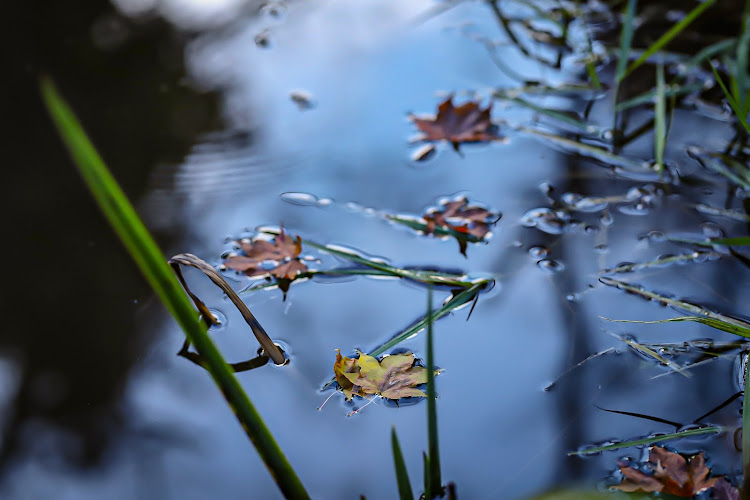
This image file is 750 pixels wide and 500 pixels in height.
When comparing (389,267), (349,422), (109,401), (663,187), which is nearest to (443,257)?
(389,267)

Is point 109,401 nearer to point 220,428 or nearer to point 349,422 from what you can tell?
point 220,428

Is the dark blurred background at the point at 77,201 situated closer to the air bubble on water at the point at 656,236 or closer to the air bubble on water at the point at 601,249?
the air bubble on water at the point at 601,249

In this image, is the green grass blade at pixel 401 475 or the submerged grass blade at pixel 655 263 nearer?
the green grass blade at pixel 401 475

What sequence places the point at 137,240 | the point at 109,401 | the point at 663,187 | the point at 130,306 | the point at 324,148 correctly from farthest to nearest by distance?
the point at 324,148
the point at 663,187
the point at 130,306
the point at 109,401
the point at 137,240

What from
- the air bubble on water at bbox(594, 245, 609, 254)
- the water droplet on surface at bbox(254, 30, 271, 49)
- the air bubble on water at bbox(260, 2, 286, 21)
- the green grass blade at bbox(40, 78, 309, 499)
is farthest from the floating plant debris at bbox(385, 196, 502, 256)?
the air bubble on water at bbox(260, 2, 286, 21)

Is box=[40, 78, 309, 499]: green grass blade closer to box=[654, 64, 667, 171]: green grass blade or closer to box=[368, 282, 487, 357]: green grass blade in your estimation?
box=[368, 282, 487, 357]: green grass blade

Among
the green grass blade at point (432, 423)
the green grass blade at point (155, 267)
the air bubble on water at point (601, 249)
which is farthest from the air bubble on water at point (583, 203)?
the green grass blade at point (155, 267)
